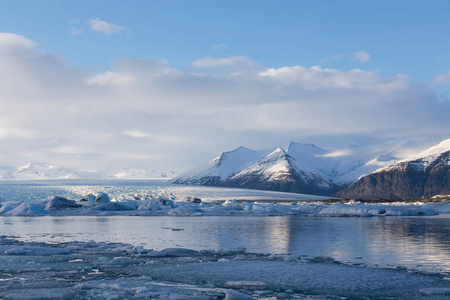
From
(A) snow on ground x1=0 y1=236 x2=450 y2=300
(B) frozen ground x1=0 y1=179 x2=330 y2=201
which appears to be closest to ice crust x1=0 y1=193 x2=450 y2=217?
(B) frozen ground x1=0 y1=179 x2=330 y2=201

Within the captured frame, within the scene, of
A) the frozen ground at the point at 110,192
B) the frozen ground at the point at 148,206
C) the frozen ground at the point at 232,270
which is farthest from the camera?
the frozen ground at the point at 110,192

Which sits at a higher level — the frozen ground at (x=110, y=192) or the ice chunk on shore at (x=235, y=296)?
the frozen ground at (x=110, y=192)

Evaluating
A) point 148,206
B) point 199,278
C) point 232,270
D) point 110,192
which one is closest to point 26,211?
point 148,206

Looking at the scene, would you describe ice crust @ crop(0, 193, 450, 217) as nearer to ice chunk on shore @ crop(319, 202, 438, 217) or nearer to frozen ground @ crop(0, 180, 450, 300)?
ice chunk on shore @ crop(319, 202, 438, 217)

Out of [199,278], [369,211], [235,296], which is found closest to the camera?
[235,296]

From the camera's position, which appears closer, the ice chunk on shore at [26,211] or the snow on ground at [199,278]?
the snow on ground at [199,278]

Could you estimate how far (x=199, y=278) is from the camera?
1091cm

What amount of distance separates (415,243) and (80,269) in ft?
42.3

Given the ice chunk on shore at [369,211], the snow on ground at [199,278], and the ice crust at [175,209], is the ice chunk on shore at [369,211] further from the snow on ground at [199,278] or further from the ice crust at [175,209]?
the snow on ground at [199,278]

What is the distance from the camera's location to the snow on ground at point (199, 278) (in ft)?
29.9

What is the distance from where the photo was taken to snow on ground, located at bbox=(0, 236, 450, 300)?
9.12 m

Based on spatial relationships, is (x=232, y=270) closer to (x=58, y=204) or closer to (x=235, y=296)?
(x=235, y=296)

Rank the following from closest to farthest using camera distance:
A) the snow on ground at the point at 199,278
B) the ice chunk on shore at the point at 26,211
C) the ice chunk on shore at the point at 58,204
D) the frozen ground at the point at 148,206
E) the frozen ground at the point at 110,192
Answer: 1. the snow on ground at the point at 199,278
2. the ice chunk on shore at the point at 26,211
3. the frozen ground at the point at 148,206
4. the ice chunk on shore at the point at 58,204
5. the frozen ground at the point at 110,192

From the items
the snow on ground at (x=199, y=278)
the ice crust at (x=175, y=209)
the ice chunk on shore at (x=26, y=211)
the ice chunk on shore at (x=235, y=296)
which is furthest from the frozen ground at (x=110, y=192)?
the ice chunk on shore at (x=235, y=296)
